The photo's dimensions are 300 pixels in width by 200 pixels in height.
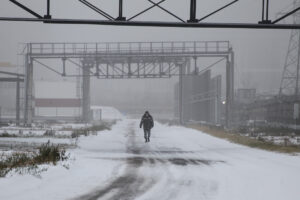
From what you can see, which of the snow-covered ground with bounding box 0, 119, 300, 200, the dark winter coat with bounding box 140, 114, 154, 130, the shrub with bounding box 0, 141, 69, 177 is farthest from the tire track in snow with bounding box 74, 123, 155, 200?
the dark winter coat with bounding box 140, 114, 154, 130

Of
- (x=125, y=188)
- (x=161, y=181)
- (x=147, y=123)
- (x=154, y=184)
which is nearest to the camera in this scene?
(x=125, y=188)

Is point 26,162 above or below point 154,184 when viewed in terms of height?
above

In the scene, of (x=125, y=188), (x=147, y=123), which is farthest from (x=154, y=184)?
(x=147, y=123)

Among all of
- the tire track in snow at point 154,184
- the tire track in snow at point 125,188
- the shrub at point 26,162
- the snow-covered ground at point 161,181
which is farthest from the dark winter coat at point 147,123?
the tire track in snow at point 125,188

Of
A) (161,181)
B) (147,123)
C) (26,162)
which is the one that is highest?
(147,123)

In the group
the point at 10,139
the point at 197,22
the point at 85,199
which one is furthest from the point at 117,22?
the point at 10,139

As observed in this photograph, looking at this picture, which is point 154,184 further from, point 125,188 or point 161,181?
point 125,188

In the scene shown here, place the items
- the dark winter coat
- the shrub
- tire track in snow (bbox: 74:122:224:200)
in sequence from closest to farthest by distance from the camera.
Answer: tire track in snow (bbox: 74:122:224:200)
the shrub
the dark winter coat

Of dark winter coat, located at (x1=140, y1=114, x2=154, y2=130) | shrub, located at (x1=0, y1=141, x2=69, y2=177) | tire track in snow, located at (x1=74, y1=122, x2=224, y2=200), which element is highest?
dark winter coat, located at (x1=140, y1=114, x2=154, y2=130)

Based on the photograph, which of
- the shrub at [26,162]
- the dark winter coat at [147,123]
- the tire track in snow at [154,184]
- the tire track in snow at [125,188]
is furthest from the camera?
the dark winter coat at [147,123]

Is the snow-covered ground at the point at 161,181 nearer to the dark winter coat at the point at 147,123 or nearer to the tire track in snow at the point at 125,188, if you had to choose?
the tire track in snow at the point at 125,188

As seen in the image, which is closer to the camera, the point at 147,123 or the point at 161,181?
the point at 161,181

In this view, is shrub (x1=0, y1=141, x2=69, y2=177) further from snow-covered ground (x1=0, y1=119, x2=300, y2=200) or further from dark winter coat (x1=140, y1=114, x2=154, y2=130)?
dark winter coat (x1=140, y1=114, x2=154, y2=130)

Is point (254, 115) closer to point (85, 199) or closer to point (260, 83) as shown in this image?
point (85, 199)
